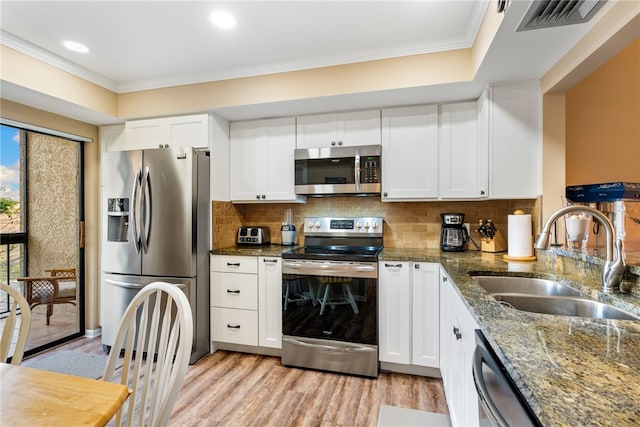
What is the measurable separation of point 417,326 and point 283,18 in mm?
2303

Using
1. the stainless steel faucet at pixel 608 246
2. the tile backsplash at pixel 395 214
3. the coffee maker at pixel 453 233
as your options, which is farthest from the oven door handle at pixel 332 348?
the stainless steel faucet at pixel 608 246

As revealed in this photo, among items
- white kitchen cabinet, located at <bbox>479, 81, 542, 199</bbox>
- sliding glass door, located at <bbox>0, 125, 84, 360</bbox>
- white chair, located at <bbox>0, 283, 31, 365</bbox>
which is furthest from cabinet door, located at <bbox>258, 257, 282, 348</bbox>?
sliding glass door, located at <bbox>0, 125, 84, 360</bbox>

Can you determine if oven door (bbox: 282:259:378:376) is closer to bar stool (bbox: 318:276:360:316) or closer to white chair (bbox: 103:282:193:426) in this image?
bar stool (bbox: 318:276:360:316)

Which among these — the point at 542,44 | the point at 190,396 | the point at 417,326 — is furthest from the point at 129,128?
the point at 542,44

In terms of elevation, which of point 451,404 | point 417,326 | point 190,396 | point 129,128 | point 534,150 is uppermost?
point 129,128

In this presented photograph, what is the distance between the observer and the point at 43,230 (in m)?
3.02

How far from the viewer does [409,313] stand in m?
2.40

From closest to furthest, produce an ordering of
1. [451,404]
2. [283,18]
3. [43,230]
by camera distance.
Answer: [451,404]
[283,18]
[43,230]

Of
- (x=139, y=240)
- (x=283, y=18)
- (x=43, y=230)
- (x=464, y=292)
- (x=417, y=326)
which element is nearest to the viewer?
(x=464, y=292)

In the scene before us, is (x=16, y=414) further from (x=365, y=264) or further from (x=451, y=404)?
(x=365, y=264)

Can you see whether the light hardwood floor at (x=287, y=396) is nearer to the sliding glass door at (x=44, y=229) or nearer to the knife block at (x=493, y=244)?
the knife block at (x=493, y=244)

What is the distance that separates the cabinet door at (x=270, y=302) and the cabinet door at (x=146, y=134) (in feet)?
4.83

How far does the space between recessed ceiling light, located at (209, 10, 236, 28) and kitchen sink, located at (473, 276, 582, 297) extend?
2134 millimetres

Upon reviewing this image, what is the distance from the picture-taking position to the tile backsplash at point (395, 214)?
283cm
